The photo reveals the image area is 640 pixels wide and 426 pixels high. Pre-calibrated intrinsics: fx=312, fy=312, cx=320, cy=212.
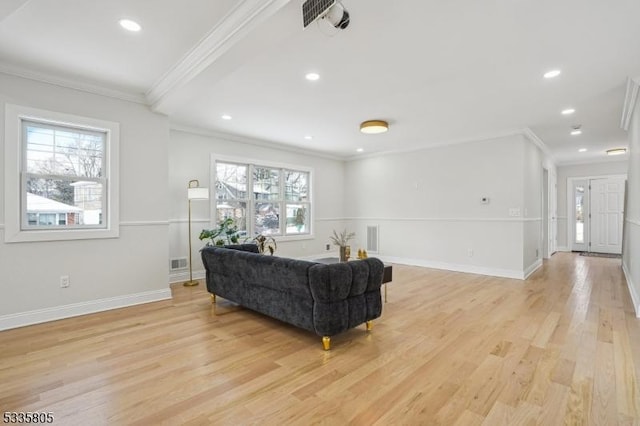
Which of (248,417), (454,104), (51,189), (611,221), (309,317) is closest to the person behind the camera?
(248,417)

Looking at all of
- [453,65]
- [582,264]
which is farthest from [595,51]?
[582,264]

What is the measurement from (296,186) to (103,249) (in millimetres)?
4087

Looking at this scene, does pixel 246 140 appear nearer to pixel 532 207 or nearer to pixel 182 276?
pixel 182 276

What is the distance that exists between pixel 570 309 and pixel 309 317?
10.2 ft

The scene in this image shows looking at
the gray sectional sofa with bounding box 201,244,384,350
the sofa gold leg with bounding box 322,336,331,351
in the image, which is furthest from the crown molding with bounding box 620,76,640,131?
the sofa gold leg with bounding box 322,336,331,351

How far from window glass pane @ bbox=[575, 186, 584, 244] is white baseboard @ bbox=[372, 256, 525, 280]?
488 cm

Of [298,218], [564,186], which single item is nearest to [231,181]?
[298,218]

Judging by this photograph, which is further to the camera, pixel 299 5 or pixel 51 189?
pixel 51 189

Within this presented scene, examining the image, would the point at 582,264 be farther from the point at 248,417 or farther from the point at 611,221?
the point at 248,417

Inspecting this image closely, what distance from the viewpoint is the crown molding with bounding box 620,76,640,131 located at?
3340 millimetres

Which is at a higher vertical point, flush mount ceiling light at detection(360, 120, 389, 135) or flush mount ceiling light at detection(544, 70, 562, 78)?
flush mount ceiling light at detection(544, 70, 562, 78)

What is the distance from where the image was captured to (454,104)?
414 centimetres

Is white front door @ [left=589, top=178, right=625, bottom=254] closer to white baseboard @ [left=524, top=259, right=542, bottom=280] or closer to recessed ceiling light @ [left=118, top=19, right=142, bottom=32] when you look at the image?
white baseboard @ [left=524, top=259, right=542, bottom=280]

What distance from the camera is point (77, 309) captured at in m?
3.47
